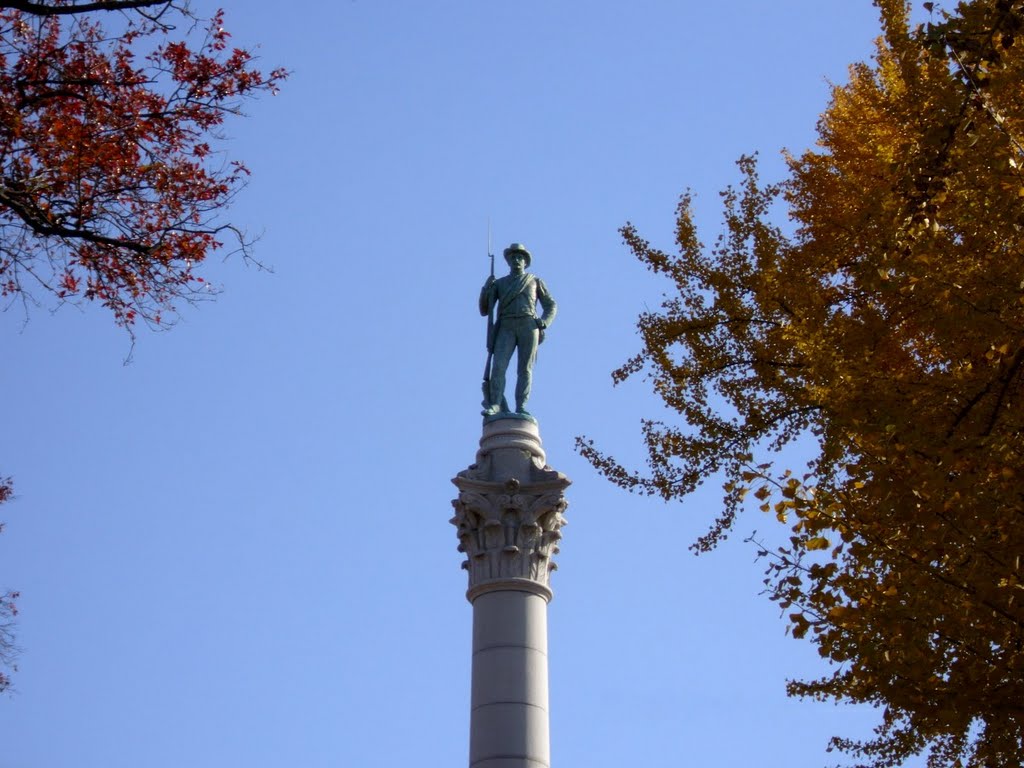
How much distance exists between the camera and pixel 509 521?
60.0ft

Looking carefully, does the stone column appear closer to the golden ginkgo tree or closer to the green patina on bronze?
the green patina on bronze

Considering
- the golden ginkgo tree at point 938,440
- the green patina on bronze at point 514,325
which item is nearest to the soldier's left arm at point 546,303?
the green patina on bronze at point 514,325

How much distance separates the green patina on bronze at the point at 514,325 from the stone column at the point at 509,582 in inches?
26.7

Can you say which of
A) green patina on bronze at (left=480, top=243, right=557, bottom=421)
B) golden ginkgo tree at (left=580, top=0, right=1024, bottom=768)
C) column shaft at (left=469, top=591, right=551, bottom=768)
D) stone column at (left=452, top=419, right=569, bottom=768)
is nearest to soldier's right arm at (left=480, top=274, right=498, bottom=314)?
green patina on bronze at (left=480, top=243, right=557, bottom=421)

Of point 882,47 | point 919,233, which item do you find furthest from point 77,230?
point 882,47

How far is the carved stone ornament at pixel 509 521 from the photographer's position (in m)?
18.0

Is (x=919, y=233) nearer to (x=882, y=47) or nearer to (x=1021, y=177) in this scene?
(x=1021, y=177)

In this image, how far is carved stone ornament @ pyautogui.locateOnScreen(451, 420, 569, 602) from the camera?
18.0 metres

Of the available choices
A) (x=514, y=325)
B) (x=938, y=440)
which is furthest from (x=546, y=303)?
(x=938, y=440)

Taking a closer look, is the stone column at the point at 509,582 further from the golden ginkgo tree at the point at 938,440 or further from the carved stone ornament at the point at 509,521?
the golden ginkgo tree at the point at 938,440

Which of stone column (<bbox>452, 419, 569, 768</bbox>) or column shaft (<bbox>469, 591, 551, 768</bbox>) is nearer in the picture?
column shaft (<bbox>469, 591, 551, 768</bbox>)

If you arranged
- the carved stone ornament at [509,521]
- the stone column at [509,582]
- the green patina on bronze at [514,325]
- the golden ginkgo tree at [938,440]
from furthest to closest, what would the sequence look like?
the green patina on bronze at [514,325] < the carved stone ornament at [509,521] < the stone column at [509,582] < the golden ginkgo tree at [938,440]

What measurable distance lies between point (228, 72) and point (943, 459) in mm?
4991

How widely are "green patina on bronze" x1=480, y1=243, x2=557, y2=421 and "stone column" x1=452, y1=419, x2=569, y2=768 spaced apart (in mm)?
677
